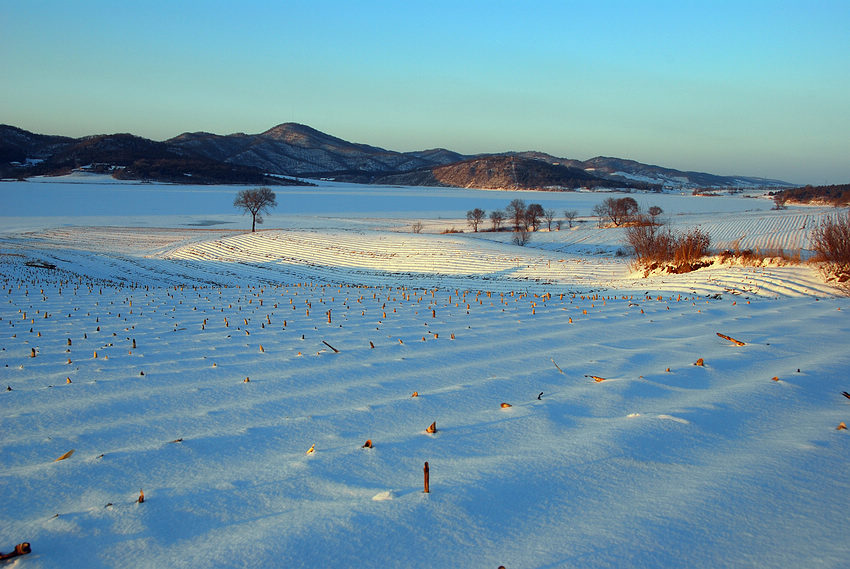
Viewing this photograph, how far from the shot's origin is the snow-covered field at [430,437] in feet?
6.72

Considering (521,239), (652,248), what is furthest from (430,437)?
(521,239)

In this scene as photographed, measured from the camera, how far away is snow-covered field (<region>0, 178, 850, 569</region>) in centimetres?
205

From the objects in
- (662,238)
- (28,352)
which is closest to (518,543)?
(28,352)

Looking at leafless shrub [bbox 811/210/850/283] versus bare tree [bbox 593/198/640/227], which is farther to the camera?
bare tree [bbox 593/198/640/227]

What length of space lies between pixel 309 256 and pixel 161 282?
1004cm

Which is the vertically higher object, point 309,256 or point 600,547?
point 600,547

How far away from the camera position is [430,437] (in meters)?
3.06

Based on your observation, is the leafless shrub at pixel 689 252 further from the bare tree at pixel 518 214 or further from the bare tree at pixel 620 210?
the bare tree at pixel 620 210

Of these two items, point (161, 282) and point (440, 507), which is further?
point (161, 282)

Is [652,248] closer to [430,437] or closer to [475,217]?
[430,437]

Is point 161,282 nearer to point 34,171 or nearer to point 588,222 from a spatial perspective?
point 588,222

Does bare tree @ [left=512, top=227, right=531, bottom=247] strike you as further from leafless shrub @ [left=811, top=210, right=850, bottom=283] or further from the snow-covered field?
the snow-covered field

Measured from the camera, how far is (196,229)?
5428 cm

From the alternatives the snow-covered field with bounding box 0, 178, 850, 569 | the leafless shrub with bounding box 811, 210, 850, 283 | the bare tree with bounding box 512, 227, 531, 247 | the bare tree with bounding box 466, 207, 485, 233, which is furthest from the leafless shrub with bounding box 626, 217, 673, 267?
the bare tree with bounding box 466, 207, 485, 233
